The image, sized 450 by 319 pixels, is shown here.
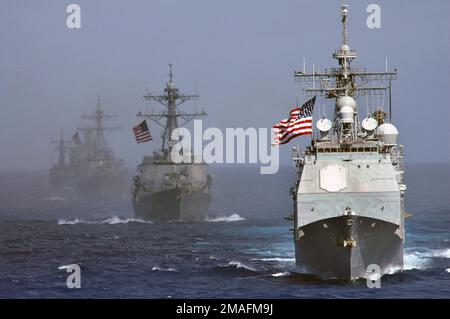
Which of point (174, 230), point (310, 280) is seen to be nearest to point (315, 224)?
point (310, 280)

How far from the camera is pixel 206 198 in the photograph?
3258 inches

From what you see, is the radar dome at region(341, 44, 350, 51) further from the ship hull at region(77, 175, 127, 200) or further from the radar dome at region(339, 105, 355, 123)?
the ship hull at region(77, 175, 127, 200)

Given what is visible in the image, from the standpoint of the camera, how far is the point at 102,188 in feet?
402

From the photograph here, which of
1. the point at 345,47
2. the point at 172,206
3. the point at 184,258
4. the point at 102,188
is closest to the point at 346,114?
the point at 345,47

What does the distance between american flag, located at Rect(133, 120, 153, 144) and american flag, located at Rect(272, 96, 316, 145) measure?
1069 inches

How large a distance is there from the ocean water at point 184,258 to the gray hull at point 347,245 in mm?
639

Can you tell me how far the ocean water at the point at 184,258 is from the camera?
1634 inches

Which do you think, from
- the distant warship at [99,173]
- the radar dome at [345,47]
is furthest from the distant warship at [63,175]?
the radar dome at [345,47]

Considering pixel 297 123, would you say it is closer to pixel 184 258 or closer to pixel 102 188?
pixel 184 258

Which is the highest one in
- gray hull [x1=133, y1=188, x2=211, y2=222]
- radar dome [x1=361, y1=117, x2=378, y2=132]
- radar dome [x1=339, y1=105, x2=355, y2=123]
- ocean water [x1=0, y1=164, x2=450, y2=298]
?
radar dome [x1=339, y1=105, x2=355, y2=123]

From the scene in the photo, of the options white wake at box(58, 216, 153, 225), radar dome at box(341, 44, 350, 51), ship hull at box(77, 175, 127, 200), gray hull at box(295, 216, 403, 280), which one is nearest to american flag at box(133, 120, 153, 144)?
white wake at box(58, 216, 153, 225)

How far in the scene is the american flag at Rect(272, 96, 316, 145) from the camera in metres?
44.7
